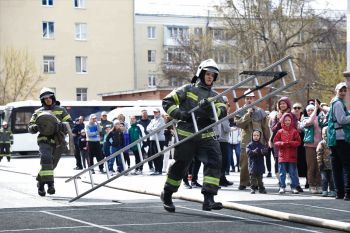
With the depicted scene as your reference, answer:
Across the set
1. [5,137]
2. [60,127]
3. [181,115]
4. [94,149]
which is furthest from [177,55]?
[181,115]

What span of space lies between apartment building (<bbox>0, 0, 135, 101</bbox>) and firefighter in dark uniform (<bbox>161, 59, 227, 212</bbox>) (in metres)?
62.5

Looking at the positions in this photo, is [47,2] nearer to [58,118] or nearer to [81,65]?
[81,65]

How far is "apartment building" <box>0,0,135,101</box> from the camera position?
74.4 m

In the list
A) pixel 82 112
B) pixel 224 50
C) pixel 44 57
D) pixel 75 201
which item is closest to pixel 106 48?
pixel 44 57

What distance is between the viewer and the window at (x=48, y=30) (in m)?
74.6

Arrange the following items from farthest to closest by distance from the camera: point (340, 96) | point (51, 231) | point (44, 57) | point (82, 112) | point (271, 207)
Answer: point (44, 57), point (82, 112), point (340, 96), point (271, 207), point (51, 231)

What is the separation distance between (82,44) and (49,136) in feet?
202

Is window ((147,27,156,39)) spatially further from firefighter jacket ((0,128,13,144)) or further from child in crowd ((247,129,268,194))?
child in crowd ((247,129,268,194))

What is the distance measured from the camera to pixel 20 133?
44.0 m

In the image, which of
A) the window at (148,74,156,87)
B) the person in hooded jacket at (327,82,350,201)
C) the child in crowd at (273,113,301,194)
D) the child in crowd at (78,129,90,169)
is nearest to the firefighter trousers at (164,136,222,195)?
the person in hooded jacket at (327,82,350,201)

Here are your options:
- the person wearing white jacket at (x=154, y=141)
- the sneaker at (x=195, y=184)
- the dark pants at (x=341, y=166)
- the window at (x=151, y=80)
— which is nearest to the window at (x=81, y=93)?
the window at (x=151, y=80)

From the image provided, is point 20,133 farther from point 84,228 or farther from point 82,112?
point 84,228

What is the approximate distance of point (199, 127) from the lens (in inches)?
485

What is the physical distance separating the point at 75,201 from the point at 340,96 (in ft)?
14.9
